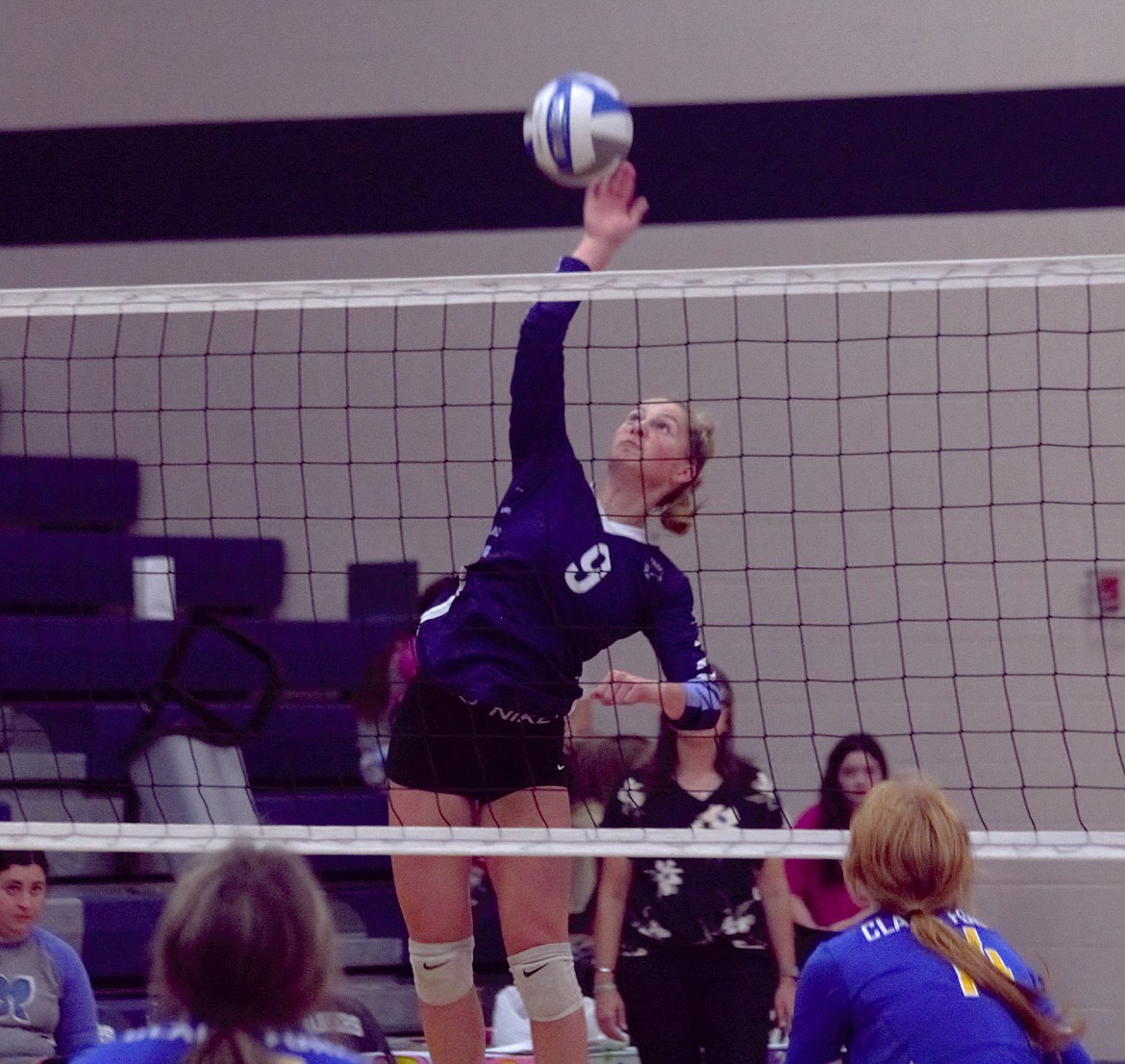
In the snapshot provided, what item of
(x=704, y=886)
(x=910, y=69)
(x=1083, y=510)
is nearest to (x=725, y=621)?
(x=1083, y=510)

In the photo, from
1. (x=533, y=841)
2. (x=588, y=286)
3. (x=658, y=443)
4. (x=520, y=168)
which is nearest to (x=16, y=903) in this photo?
(x=533, y=841)

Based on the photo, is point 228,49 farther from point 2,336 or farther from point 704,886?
point 704,886

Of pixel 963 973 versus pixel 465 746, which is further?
pixel 465 746

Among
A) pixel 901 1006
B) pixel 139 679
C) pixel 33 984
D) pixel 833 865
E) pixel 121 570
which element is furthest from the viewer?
pixel 121 570

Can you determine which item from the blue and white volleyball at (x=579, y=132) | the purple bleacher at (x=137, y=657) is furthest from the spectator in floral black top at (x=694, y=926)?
the purple bleacher at (x=137, y=657)

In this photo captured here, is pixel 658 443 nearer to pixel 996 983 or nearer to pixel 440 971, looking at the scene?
pixel 440 971

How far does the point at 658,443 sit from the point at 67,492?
3553 millimetres

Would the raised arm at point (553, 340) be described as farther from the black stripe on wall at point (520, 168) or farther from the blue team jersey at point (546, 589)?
the black stripe on wall at point (520, 168)

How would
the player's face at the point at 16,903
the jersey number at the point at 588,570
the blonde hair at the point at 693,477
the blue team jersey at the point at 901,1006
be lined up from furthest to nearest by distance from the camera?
the player's face at the point at 16,903, the blonde hair at the point at 693,477, the jersey number at the point at 588,570, the blue team jersey at the point at 901,1006

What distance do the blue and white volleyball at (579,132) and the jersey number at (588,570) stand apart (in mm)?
831

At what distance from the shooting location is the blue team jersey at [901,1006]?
7.83 feet

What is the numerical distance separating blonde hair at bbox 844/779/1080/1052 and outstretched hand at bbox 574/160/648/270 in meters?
1.39

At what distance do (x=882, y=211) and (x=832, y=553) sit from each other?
1.33m

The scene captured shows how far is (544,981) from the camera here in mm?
3240
